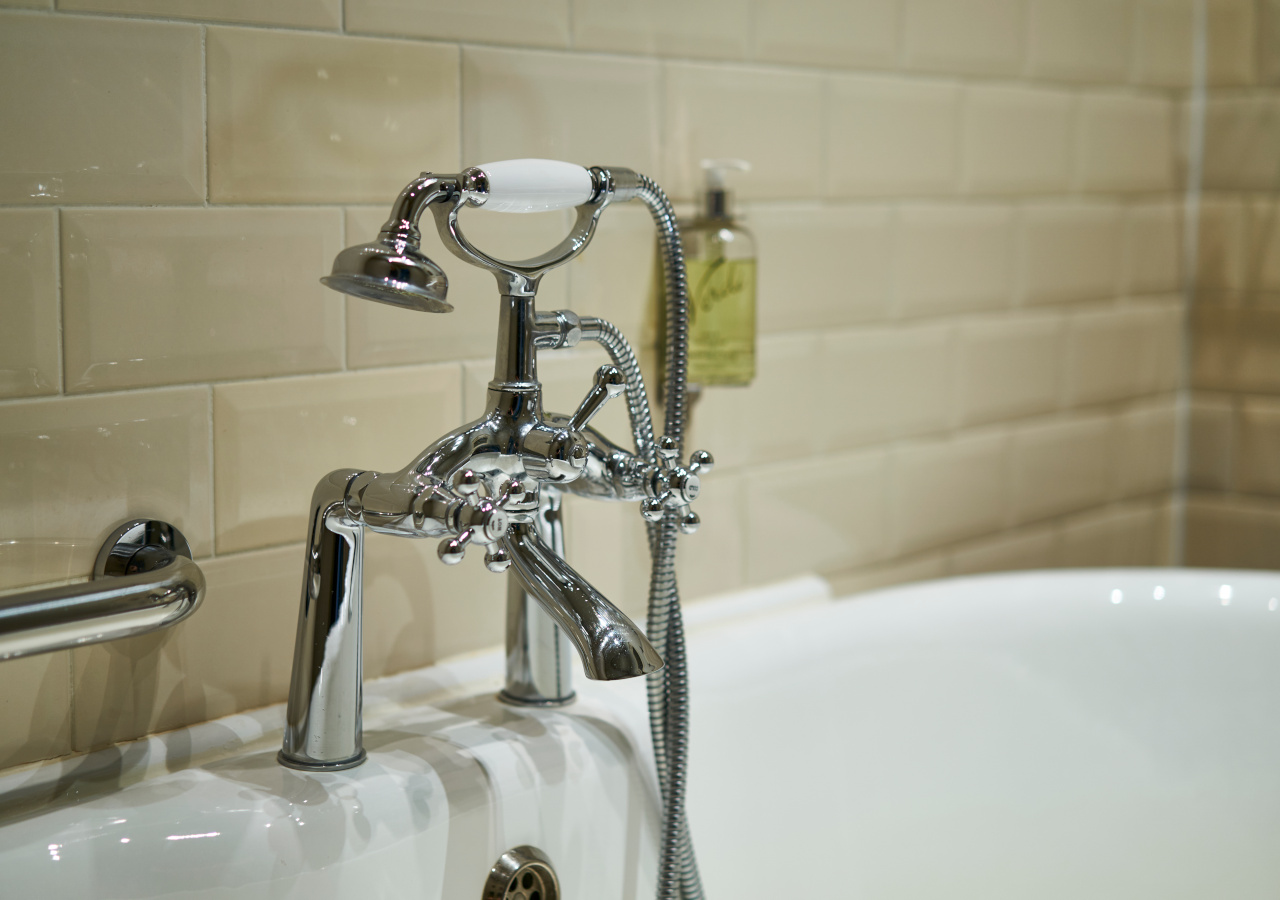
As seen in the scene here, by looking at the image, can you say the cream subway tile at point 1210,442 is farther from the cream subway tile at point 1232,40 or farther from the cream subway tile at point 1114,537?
the cream subway tile at point 1232,40

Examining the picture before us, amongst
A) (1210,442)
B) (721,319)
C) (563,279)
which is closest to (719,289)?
(721,319)

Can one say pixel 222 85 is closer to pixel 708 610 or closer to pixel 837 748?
pixel 708 610

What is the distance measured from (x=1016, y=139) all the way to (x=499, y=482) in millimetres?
786

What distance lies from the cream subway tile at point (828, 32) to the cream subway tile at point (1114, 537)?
58 cm

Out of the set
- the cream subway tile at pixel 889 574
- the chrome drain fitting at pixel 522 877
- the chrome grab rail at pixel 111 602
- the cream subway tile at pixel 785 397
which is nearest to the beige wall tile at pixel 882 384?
the cream subway tile at pixel 785 397

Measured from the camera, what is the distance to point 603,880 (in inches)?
29.8

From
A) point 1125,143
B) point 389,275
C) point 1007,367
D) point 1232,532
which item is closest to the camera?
point 389,275

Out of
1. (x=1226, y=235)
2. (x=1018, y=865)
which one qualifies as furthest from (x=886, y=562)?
(x=1226, y=235)

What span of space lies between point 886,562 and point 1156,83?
67 centimetres

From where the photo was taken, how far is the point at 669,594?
74 centimetres

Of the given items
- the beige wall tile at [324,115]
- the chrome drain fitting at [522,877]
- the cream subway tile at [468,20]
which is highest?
the cream subway tile at [468,20]

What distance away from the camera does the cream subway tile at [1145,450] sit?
55.1 inches

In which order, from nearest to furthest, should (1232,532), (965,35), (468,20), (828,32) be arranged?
(468,20) < (828,32) < (965,35) < (1232,532)

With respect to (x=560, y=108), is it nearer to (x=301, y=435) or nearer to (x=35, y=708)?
(x=301, y=435)
